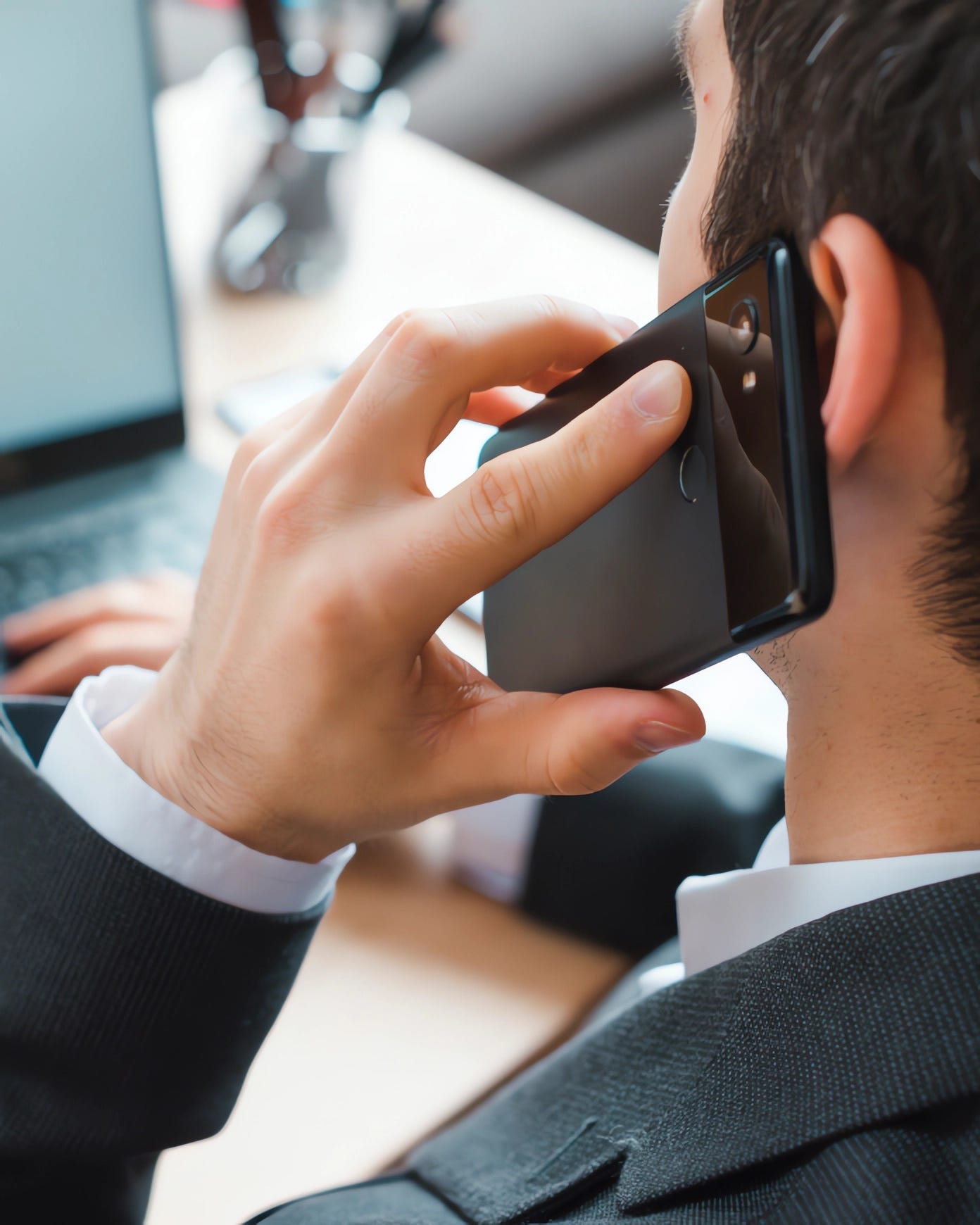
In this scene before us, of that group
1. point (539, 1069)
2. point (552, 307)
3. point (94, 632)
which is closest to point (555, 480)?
point (552, 307)

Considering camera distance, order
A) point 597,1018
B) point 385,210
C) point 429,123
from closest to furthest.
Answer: point 597,1018, point 385,210, point 429,123

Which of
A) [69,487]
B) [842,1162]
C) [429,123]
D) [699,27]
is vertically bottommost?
[429,123]

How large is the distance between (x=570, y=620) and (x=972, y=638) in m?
0.18

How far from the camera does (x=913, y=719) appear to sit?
1.43ft

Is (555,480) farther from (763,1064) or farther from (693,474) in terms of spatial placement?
(763,1064)

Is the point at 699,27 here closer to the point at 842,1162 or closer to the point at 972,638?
the point at 972,638

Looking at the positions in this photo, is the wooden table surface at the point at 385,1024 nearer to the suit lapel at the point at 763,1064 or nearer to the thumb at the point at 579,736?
the suit lapel at the point at 763,1064

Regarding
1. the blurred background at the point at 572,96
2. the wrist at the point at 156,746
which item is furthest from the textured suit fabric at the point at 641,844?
the blurred background at the point at 572,96

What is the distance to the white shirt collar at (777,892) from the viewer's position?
1.43 feet

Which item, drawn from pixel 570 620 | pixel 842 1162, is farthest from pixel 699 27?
pixel 842 1162

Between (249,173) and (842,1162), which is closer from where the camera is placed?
(842,1162)

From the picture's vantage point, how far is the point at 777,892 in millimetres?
500

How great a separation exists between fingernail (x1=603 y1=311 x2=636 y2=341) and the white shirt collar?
264 millimetres

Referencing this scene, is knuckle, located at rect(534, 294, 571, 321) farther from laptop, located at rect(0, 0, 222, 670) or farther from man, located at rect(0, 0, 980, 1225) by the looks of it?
laptop, located at rect(0, 0, 222, 670)
